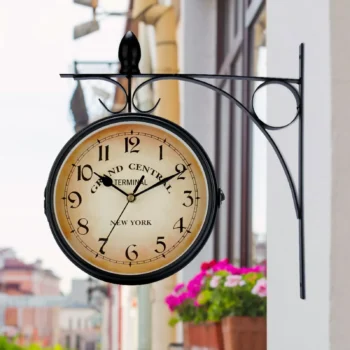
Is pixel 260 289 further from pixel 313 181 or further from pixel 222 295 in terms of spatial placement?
pixel 313 181

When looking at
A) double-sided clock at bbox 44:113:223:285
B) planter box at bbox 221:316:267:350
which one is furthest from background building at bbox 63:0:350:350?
planter box at bbox 221:316:267:350

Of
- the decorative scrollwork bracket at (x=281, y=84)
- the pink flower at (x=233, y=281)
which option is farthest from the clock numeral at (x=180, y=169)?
the pink flower at (x=233, y=281)

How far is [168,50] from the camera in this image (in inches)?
237

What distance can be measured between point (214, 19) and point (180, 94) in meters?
0.54

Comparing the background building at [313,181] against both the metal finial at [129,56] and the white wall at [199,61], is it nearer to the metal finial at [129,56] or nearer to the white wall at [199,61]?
the metal finial at [129,56]

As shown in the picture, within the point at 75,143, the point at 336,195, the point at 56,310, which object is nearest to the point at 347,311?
the point at 336,195

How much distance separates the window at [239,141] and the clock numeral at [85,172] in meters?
1.92

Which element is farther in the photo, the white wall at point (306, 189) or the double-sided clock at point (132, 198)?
the double-sided clock at point (132, 198)

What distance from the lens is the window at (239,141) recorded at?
412 centimetres

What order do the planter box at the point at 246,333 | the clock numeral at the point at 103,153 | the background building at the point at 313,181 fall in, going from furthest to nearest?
the planter box at the point at 246,333, the clock numeral at the point at 103,153, the background building at the point at 313,181

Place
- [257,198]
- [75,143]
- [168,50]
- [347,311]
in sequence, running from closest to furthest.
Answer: [347,311]
[75,143]
[257,198]
[168,50]

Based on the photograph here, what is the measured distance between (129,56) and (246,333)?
123cm

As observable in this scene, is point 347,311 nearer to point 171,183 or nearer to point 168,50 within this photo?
point 171,183

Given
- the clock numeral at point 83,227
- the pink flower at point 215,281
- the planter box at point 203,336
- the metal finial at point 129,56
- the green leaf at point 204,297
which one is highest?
the metal finial at point 129,56
